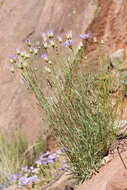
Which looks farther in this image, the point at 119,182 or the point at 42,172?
the point at 42,172

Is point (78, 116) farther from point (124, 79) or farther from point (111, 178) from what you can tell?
point (124, 79)

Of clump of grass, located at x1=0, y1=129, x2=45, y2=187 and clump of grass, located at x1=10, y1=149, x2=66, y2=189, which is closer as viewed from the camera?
clump of grass, located at x1=10, y1=149, x2=66, y2=189

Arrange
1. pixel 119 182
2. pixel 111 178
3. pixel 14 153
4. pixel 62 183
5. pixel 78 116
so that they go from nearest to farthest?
pixel 119 182 → pixel 111 178 → pixel 78 116 → pixel 62 183 → pixel 14 153

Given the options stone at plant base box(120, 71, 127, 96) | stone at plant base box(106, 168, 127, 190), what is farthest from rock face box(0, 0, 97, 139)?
stone at plant base box(106, 168, 127, 190)

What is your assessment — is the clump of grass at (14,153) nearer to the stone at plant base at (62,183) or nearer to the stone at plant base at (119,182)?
the stone at plant base at (62,183)

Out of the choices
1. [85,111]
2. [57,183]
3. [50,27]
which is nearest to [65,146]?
[85,111]

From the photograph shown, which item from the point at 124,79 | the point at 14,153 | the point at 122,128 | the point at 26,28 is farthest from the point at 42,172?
the point at 26,28

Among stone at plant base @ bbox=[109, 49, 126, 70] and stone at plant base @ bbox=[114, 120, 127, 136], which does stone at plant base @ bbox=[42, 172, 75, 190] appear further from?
stone at plant base @ bbox=[109, 49, 126, 70]

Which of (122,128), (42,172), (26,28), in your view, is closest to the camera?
(122,128)
